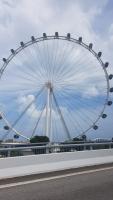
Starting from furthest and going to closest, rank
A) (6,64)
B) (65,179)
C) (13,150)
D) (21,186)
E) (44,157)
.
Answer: (6,64) < (44,157) < (13,150) < (65,179) < (21,186)

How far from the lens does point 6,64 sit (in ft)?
169

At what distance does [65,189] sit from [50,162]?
6259 mm

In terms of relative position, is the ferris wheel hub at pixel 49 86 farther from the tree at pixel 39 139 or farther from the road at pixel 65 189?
the road at pixel 65 189

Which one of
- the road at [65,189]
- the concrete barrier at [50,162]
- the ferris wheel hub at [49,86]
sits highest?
the ferris wheel hub at [49,86]

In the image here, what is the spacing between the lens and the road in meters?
11.6

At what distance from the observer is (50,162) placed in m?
19.3

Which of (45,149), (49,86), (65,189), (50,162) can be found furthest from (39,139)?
(65,189)

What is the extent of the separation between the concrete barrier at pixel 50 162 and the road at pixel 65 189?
4.79ft

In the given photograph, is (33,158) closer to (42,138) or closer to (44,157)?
(44,157)

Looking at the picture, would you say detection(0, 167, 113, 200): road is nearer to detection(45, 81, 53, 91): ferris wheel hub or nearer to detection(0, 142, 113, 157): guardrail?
detection(0, 142, 113, 157): guardrail

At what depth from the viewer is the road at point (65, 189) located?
1162 centimetres

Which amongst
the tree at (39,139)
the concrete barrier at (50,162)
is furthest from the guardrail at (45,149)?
the tree at (39,139)

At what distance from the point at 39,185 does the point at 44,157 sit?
5.04 metres

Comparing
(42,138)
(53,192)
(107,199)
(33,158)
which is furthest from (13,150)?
(42,138)
